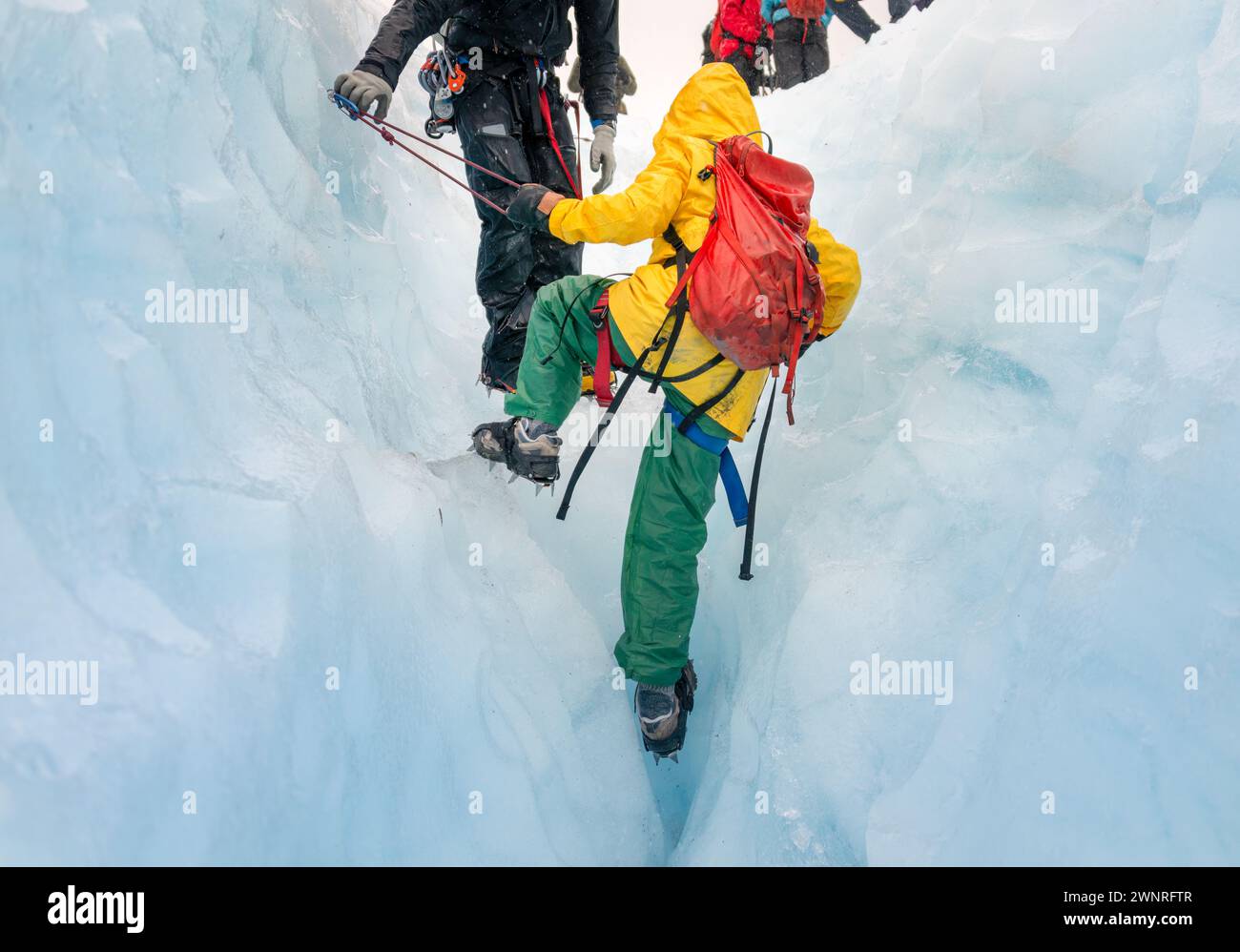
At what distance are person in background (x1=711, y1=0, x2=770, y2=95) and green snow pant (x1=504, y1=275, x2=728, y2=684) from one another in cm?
300

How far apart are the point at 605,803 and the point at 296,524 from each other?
939 millimetres

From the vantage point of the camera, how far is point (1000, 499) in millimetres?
1975

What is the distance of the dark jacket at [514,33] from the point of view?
2146 mm

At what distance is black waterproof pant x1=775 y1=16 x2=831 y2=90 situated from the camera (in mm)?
4832

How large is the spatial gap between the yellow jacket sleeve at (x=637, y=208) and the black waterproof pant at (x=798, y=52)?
136 inches

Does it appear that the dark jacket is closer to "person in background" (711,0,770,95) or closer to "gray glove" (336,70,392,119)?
"gray glove" (336,70,392,119)

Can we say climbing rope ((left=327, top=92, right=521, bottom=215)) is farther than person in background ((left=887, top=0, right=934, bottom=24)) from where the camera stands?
No

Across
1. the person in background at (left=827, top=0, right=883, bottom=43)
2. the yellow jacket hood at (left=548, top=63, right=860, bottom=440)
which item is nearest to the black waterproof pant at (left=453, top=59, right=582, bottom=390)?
the yellow jacket hood at (left=548, top=63, right=860, bottom=440)

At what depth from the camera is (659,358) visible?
1897mm

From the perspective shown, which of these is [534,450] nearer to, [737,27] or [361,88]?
[361,88]

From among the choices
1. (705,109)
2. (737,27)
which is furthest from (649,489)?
(737,27)

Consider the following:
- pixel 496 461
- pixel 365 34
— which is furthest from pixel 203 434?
pixel 365 34

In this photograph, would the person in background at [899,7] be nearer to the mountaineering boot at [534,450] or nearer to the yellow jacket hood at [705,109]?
the yellow jacket hood at [705,109]
